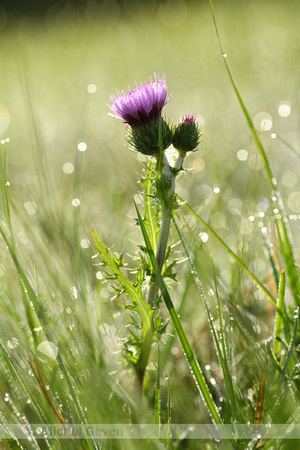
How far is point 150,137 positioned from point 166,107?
229cm

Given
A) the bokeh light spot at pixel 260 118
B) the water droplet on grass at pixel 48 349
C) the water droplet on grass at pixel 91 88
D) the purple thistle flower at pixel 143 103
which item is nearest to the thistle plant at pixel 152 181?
the purple thistle flower at pixel 143 103

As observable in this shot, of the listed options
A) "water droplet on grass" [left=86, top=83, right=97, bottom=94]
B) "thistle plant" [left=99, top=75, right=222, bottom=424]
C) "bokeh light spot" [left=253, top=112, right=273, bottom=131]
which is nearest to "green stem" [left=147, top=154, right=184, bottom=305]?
"thistle plant" [left=99, top=75, right=222, bottom=424]

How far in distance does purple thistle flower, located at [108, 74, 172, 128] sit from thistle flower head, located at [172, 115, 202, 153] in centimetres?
→ 5

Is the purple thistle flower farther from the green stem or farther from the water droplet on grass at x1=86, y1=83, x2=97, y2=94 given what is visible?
the water droplet on grass at x1=86, y1=83, x2=97, y2=94

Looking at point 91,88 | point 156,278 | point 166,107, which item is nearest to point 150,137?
point 156,278

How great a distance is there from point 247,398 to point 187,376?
0.17 metres

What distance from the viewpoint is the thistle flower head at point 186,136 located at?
2.64ft

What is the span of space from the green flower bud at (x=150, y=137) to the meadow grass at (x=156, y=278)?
0.04 metres

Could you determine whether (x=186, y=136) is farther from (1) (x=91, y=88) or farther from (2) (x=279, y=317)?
(1) (x=91, y=88)

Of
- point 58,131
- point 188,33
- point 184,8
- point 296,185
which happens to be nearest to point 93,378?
point 296,185

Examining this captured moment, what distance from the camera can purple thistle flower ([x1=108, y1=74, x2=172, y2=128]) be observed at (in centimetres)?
83

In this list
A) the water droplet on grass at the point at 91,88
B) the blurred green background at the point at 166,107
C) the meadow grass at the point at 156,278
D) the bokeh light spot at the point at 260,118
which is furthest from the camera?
the water droplet on grass at the point at 91,88

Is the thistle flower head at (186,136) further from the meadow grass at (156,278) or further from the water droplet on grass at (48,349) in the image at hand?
the water droplet on grass at (48,349)

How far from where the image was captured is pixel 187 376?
0.83 metres
